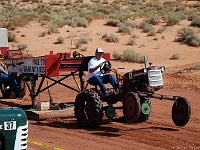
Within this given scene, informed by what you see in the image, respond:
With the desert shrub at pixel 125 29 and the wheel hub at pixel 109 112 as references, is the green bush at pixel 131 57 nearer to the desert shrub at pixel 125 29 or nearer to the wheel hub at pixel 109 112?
the desert shrub at pixel 125 29

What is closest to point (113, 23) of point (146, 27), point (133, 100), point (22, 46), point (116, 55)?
point (146, 27)

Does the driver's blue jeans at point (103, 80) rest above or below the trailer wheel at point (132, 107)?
above

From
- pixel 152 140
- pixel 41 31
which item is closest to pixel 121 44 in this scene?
pixel 41 31

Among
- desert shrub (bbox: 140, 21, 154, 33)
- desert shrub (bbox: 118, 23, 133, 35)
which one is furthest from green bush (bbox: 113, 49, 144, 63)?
desert shrub (bbox: 140, 21, 154, 33)

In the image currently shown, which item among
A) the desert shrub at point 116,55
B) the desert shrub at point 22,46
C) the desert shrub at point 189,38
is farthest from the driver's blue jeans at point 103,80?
the desert shrub at point 22,46

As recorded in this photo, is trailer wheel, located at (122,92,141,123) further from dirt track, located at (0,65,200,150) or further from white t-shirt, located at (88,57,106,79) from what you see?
white t-shirt, located at (88,57,106,79)

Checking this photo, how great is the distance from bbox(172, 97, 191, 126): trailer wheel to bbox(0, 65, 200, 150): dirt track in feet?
0.96

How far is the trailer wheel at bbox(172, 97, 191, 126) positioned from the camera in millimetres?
10195

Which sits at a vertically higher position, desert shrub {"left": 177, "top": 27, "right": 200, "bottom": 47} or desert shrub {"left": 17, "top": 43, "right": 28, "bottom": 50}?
desert shrub {"left": 177, "top": 27, "right": 200, "bottom": 47}

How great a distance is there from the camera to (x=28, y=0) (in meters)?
70.4

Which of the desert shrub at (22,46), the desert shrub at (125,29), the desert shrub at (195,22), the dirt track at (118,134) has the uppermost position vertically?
the desert shrub at (195,22)

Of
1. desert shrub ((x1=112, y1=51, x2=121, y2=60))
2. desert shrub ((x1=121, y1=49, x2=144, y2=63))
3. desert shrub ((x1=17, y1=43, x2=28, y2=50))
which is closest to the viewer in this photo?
desert shrub ((x1=121, y1=49, x2=144, y2=63))

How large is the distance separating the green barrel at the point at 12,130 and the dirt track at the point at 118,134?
9.10ft

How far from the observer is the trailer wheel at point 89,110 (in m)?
11.0
